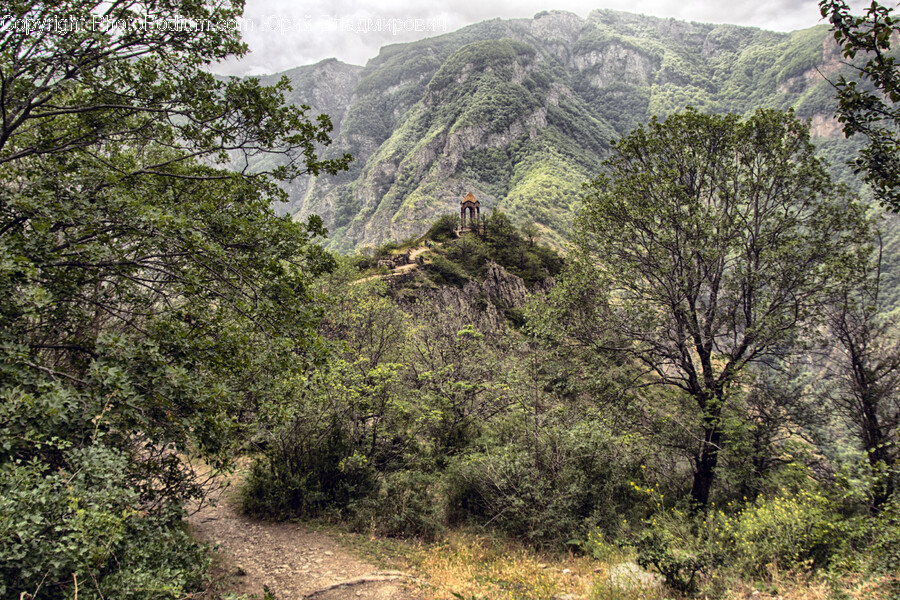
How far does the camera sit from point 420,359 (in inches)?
534

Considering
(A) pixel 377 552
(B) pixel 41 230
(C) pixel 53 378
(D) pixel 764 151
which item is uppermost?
(D) pixel 764 151

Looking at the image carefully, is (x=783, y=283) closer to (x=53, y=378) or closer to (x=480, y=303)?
(x=53, y=378)

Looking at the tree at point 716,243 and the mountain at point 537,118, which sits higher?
the mountain at point 537,118

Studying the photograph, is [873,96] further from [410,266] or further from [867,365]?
[410,266]

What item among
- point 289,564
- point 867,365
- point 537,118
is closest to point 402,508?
point 289,564

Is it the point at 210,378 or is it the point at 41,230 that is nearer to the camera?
the point at 41,230

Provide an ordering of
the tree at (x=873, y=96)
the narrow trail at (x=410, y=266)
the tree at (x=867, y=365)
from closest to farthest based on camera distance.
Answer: the tree at (x=873, y=96) < the tree at (x=867, y=365) < the narrow trail at (x=410, y=266)

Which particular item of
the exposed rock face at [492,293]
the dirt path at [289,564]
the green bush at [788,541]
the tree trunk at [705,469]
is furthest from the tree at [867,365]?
the exposed rock face at [492,293]

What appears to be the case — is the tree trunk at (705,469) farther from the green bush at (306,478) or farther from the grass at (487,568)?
the green bush at (306,478)

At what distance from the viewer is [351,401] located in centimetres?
999

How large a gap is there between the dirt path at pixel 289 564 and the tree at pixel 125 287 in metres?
2.35

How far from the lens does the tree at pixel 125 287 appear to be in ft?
10.8

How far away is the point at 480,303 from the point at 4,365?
31.5m

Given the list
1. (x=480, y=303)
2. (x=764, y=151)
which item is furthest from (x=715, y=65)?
(x=764, y=151)
